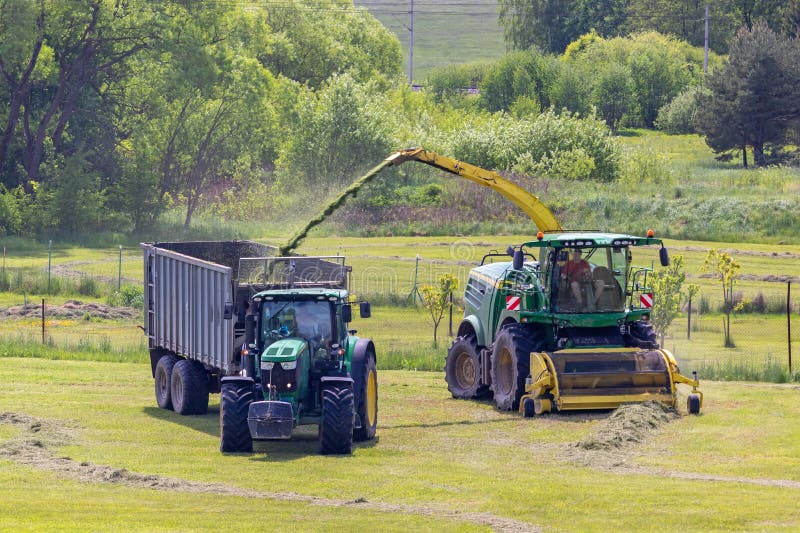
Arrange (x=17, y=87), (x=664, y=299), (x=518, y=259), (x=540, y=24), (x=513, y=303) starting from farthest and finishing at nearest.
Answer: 1. (x=540, y=24)
2. (x=17, y=87)
3. (x=664, y=299)
4. (x=513, y=303)
5. (x=518, y=259)

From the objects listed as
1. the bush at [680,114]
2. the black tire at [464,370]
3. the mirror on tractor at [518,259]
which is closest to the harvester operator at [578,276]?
the mirror on tractor at [518,259]

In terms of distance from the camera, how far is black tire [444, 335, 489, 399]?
27938 millimetres

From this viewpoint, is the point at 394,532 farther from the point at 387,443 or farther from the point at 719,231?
the point at 719,231

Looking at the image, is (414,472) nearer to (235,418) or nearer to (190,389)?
(235,418)

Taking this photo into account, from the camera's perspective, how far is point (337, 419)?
2041cm

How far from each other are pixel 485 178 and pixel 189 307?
7475 millimetres

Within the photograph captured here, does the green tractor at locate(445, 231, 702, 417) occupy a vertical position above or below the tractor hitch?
above

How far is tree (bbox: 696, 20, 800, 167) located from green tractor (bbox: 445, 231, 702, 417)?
7284cm

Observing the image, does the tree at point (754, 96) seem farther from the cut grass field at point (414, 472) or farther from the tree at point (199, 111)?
the cut grass field at point (414, 472)

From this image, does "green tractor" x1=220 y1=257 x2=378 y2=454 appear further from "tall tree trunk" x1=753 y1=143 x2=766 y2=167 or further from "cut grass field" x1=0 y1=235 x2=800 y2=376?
"tall tree trunk" x1=753 y1=143 x2=766 y2=167

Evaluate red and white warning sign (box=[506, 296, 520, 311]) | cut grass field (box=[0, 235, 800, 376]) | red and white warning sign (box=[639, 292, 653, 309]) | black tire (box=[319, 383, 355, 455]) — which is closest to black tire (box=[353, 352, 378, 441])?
black tire (box=[319, 383, 355, 455])

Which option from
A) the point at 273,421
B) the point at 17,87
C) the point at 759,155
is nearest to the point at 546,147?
the point at 759,155

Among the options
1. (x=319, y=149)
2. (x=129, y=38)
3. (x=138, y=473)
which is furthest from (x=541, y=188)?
(x=138, y=473)

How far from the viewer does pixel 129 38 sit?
75.8 m
